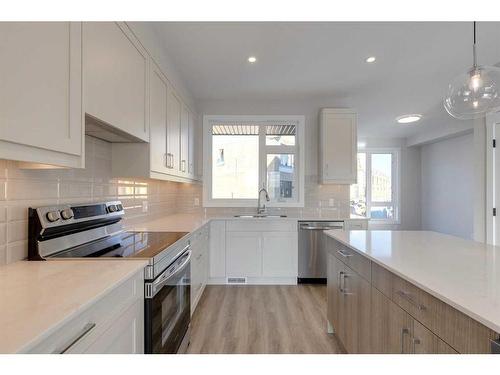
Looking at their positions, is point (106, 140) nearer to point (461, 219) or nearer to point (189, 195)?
point (189, 195)

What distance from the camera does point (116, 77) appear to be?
1.49 meters

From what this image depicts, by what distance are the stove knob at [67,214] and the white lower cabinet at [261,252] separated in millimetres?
2159

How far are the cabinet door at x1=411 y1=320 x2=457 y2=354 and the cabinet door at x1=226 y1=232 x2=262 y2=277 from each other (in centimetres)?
249

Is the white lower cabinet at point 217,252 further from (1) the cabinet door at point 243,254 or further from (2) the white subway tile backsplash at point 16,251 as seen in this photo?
(2) the white subway tile backsplash at point 16,251

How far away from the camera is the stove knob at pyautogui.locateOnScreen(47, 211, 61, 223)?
4.36ft

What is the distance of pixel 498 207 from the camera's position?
10.4 ft

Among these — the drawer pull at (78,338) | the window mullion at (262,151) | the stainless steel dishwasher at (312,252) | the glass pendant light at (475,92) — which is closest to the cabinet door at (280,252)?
the stainless steel dishwasher at (312,252)

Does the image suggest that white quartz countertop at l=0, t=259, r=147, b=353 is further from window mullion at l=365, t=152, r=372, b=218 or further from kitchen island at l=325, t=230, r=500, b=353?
window mullion at l=365, t=152, r=372, b=218

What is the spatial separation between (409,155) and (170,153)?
592 cm

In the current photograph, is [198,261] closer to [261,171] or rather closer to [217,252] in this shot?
[217,252]

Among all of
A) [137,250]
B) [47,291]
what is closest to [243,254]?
[137,250]

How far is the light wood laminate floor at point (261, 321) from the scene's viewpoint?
2.08m

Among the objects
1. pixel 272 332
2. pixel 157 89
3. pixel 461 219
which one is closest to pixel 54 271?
pixel 157 89

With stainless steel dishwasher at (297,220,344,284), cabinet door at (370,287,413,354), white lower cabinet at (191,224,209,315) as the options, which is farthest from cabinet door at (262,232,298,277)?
cabinet door at (370,287,413,354)
